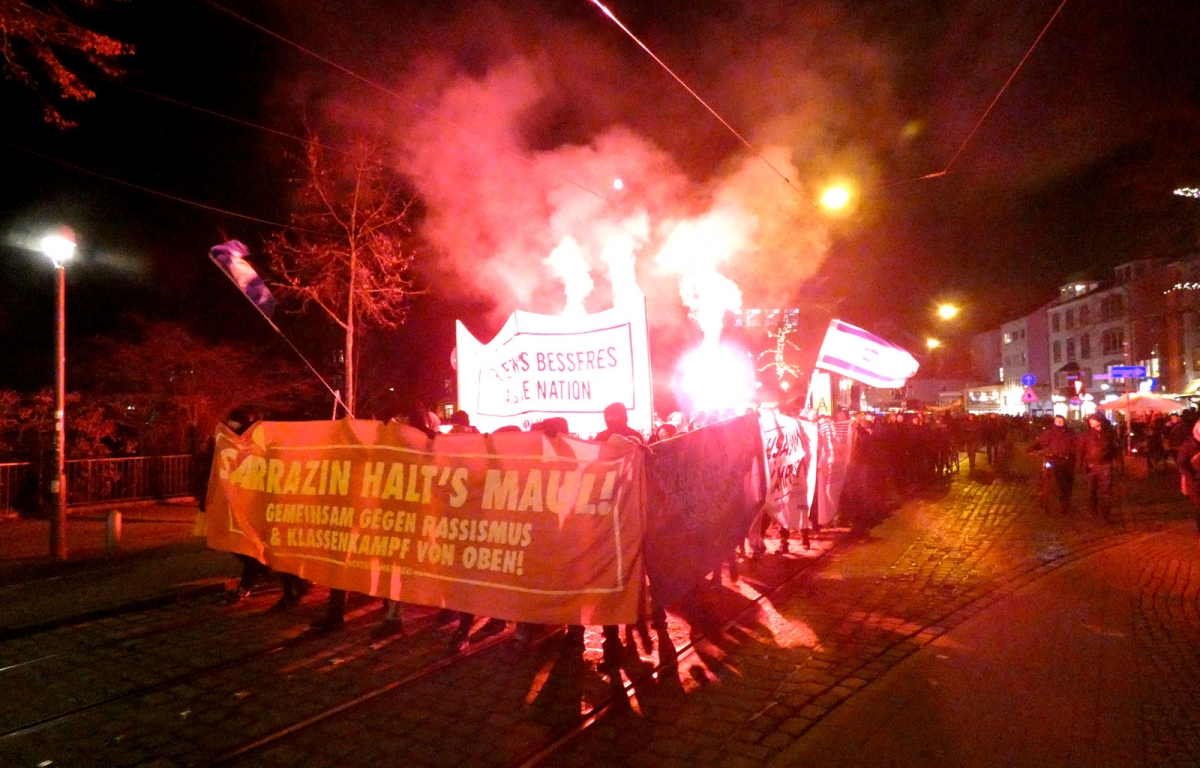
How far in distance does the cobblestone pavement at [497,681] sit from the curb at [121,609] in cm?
19

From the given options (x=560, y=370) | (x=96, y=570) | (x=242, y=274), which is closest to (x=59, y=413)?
(x=96, y=570)

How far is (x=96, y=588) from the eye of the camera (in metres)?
8.26

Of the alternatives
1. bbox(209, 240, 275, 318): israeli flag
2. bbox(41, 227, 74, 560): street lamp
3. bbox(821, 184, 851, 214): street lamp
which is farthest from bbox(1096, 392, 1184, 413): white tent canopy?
bbox(41, 227, 74, 560): street lamp

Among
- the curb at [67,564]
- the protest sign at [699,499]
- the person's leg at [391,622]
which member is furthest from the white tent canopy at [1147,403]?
the curb at [67,564]

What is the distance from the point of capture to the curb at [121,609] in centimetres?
670

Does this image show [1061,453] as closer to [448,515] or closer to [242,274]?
[448,515]

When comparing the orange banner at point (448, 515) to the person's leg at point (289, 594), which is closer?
the orange banner at point (448, 515)

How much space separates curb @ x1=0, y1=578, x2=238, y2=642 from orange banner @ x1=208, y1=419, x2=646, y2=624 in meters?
1.11

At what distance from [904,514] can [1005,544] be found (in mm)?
3029

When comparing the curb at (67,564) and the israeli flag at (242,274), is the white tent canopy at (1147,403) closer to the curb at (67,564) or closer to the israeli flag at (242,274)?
the israeli flag at (242,274)

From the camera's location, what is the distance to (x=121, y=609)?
7.35 metres

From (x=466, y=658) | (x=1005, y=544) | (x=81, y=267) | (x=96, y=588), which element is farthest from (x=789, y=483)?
(x=81, y=267)

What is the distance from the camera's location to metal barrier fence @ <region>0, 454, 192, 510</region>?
1305 centimetres

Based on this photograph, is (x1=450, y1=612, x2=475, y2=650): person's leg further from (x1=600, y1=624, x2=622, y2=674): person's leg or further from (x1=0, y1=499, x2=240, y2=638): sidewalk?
(x1=0, y1=499, x2=240, y2=638): sidewalk
